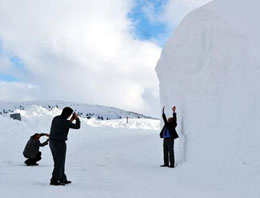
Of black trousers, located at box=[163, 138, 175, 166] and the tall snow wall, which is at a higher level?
the tall snow wall

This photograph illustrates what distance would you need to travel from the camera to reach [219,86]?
1034cm

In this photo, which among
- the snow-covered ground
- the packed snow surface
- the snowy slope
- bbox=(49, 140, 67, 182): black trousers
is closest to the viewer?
the snow-covered ground

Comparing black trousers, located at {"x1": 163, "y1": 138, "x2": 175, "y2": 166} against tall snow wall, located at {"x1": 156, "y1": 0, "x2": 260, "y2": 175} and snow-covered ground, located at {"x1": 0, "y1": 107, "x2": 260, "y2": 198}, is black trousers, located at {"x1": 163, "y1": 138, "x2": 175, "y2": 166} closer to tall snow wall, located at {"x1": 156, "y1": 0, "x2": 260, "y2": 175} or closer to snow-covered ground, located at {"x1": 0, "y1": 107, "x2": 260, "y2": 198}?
snow-covered ground, located at {"x1": 0, "y1": 107, "x2": 260, "y2": 198}

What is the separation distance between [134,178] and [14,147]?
352 inches

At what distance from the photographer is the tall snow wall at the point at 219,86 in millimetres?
8312

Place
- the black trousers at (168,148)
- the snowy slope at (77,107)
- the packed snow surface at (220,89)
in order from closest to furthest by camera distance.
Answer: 1. the packed snow surface at (220,89)
2. the black trousers at (168,148)
3. the snowy slope at (77,107)

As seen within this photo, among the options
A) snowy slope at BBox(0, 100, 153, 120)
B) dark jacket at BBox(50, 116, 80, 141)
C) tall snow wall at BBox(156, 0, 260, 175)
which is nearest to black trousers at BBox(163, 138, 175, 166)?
tall snow wall at BBox(156, 0, 260, 175)

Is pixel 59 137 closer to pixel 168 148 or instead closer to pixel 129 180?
pixel 129 180

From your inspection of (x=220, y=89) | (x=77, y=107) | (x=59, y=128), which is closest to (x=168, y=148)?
(x=220, y=89)

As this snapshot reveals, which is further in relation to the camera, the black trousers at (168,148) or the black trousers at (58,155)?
the black trousers at (168,148)

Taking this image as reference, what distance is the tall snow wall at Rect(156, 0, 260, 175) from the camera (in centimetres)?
831

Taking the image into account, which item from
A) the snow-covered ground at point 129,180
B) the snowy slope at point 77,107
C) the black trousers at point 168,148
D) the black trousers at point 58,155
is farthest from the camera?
the snowy slope at point 77,107

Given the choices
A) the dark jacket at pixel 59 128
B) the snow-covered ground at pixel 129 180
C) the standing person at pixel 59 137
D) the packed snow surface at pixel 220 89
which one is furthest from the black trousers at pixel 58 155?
the packed snow surface at pixel 220 89

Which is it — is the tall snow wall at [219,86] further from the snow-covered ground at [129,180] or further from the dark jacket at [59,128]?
the dark jacket at [59,128]
